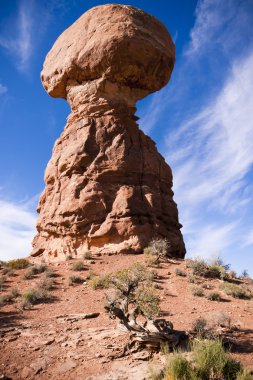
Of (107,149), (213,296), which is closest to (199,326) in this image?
(213,296)

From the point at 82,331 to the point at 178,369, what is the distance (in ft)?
11.7

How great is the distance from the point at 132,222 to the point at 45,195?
7.26 m

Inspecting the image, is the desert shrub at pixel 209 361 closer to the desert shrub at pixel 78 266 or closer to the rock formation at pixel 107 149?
the desert shrub at pixel 78 266

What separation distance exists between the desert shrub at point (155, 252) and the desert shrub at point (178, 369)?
28.4 feet

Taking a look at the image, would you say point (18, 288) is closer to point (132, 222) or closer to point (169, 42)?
point (132, 222)

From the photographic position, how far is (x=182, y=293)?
12.0 m

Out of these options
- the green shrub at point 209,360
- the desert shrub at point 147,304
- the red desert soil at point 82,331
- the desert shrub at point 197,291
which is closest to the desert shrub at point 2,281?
the red desert soil at point 82,331

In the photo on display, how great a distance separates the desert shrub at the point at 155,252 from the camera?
1464cm

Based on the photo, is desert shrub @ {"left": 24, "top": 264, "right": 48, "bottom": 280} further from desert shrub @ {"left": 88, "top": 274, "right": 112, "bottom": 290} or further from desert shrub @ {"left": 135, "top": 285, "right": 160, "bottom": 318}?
desert shrub @ {"left": 135, "top": 285, "right": 160, "bottom": 318}

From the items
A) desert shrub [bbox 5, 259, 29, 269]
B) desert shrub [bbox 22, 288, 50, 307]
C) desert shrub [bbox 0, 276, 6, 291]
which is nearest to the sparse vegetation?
desert shrub [bbox 22, 288, 50, 307]

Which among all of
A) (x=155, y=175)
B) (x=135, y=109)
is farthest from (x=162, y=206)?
(x=135, y=109)

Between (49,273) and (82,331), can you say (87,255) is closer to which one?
(49,273)

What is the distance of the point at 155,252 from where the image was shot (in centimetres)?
1528

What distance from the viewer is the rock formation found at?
693 inches
